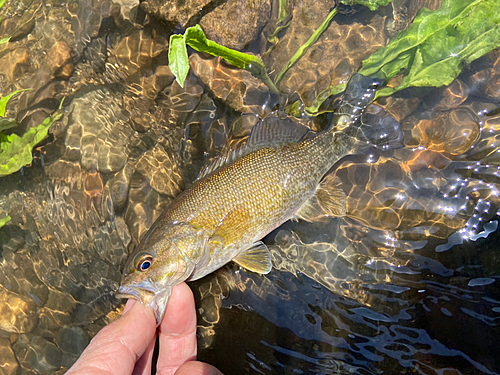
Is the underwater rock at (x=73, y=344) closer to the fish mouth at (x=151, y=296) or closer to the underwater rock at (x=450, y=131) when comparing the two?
the fish mouth at (x=151, y=296)

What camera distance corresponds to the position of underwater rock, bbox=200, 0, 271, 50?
15.4 feet

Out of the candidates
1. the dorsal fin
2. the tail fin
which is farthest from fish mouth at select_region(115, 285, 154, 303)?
the tail fin

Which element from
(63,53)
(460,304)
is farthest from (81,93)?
(460,304)

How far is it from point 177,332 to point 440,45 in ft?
15.0

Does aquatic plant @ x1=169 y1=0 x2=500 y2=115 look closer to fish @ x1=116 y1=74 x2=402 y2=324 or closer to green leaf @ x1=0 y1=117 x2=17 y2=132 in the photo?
fish @ x1=116 y1=74 x2=402 y2=324

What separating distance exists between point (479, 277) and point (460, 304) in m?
0.39

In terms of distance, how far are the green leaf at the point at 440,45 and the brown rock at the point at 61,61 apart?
4.22 m

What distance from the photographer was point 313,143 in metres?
4.16

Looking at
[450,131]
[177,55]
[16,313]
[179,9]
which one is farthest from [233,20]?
[16,313]

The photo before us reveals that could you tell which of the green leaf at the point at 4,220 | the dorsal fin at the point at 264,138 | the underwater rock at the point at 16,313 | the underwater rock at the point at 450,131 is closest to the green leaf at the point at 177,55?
the dorsal fin at the point at 264,138

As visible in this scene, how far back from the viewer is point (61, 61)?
17.1ft

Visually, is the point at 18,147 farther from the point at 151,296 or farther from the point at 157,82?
the point at 151,296

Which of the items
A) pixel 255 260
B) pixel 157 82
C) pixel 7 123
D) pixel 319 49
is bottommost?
pixel 255 260

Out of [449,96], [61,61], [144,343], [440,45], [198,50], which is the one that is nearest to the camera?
[144,343]
